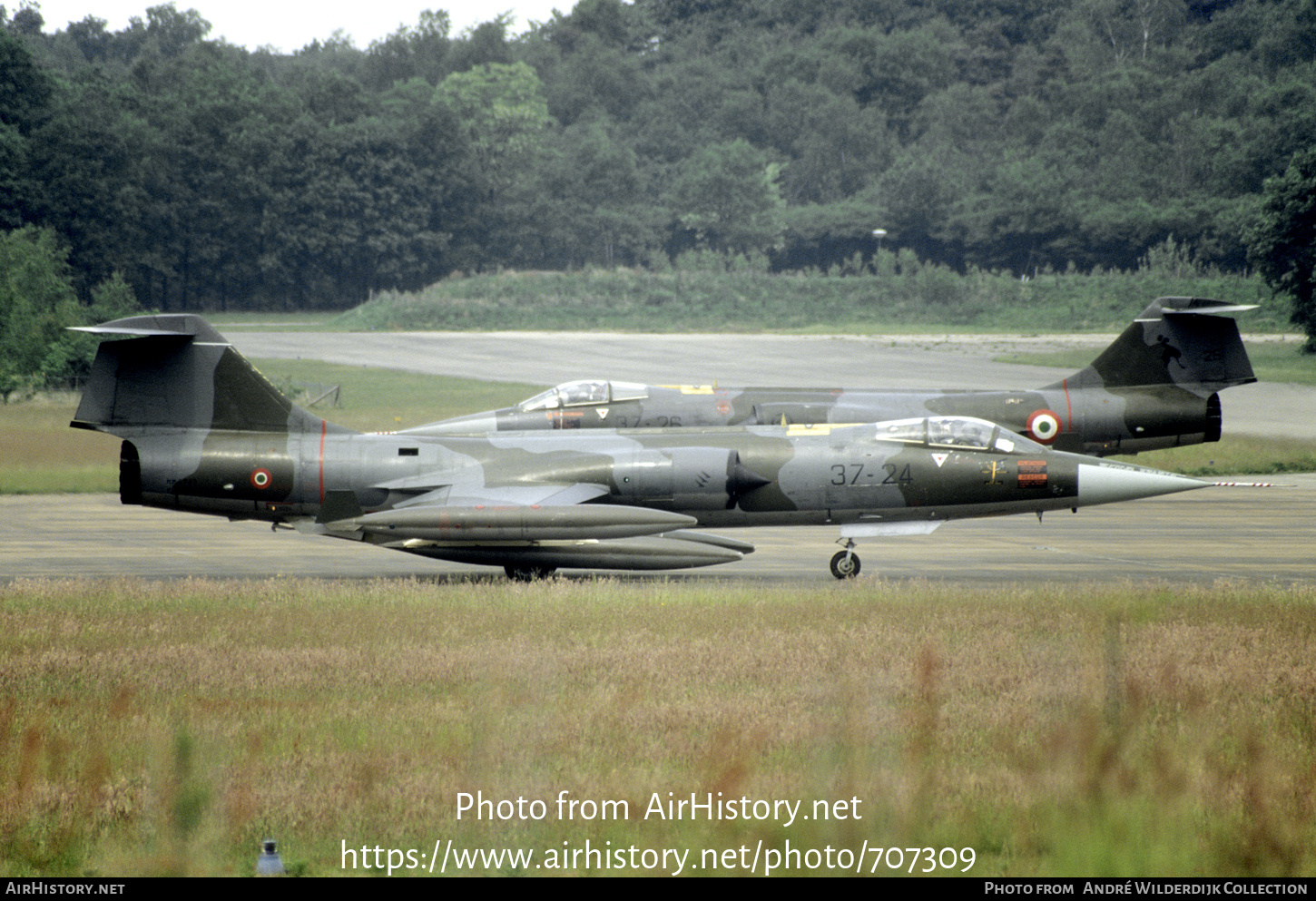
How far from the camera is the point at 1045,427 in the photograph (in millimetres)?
23141

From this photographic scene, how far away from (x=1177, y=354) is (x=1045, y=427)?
3091 millimetres

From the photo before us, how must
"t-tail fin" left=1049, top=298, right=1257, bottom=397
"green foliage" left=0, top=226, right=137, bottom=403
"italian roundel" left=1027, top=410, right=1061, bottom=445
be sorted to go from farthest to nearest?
"green foliage" left=0, top=226, right=137, bottom=403, "t-tail fin" left=1049, top=298, right=1257, bottom=397, "italian roundel" left=1027, top=410, right=1061, bottom=445

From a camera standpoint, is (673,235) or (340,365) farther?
(673,235)

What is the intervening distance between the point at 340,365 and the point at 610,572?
39015mm

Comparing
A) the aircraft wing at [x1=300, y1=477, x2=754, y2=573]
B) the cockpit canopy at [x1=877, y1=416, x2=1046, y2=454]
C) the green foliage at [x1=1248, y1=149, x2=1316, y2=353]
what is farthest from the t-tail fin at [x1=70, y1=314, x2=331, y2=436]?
the green foliage at [x1=1248, y1=149, x2=1316, y2=353]

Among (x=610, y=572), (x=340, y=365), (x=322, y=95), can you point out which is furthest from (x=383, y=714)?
(x=322, y=95)

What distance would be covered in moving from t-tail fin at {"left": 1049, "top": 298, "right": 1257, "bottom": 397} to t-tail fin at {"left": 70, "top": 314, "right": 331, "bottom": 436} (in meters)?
14.6

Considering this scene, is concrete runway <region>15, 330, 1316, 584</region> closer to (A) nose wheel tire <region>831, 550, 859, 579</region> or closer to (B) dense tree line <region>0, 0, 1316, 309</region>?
(A) nose wheel tire <region>831, 550, 859, 579</region>

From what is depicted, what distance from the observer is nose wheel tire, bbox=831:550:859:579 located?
18.2 meters

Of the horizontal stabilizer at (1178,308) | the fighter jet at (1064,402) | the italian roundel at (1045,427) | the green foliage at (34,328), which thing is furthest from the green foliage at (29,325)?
the horizontal stabilizer at (1178,308)

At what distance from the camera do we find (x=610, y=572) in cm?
1972

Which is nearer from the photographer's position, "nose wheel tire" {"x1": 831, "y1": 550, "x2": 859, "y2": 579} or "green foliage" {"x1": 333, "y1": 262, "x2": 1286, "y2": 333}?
"nose wheel tire" {"x1": 831, "y1": 550, "x2": 859, "y2": 579}

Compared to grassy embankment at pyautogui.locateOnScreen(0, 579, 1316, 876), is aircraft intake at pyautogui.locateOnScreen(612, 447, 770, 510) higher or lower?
higher

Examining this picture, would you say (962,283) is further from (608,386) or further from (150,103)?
(608,386)
